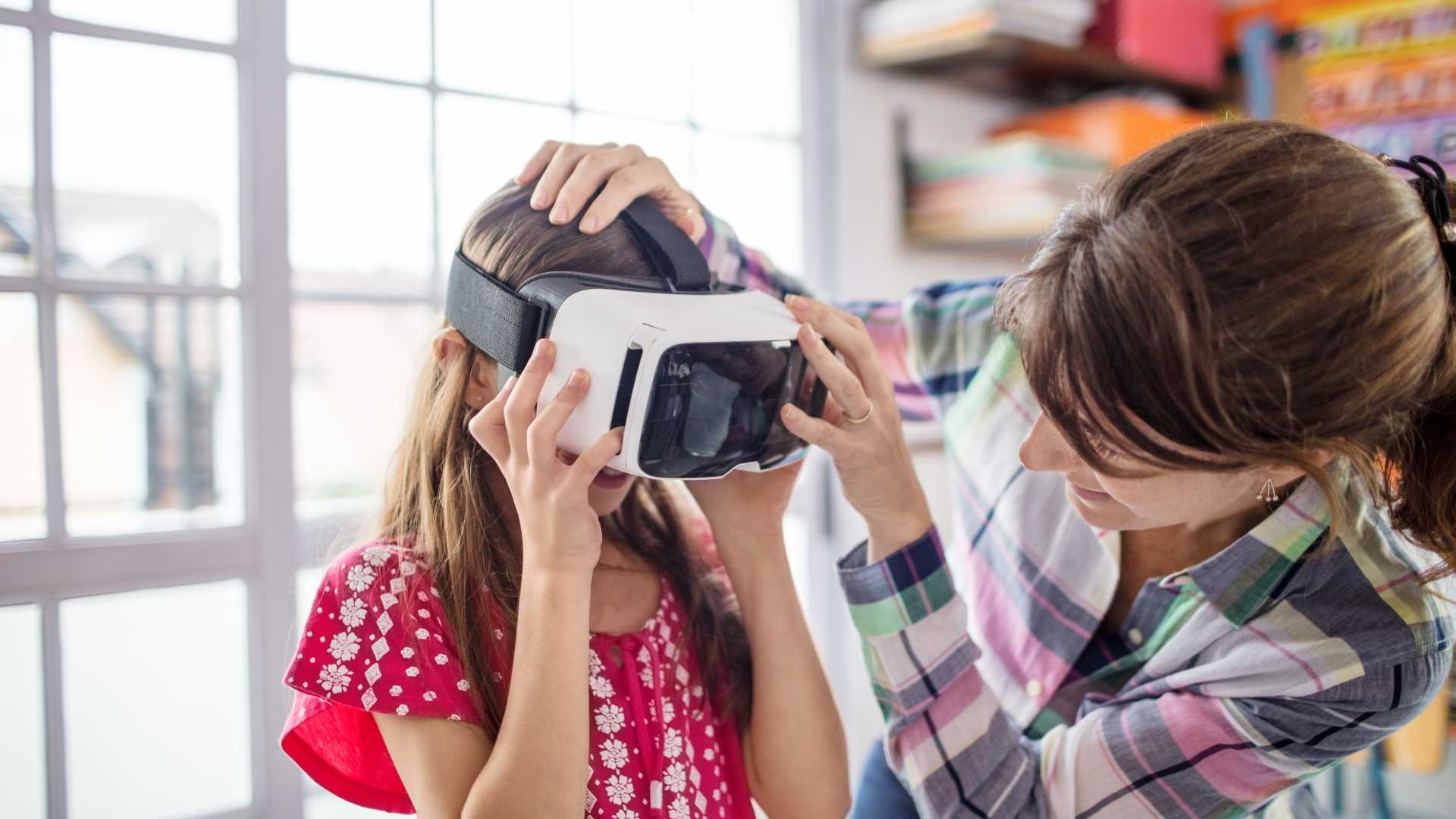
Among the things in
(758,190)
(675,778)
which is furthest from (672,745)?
(758,190)

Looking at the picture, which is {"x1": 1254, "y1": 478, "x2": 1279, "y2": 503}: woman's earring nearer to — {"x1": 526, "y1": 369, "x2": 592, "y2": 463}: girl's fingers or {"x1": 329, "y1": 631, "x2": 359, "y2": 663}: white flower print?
{"x1": 526, "y1": 369, "x2": 592, "y2": 463}: girl's fingers

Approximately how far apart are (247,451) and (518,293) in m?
0.75

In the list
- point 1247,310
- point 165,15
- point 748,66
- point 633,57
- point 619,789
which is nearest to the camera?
point 1247,310

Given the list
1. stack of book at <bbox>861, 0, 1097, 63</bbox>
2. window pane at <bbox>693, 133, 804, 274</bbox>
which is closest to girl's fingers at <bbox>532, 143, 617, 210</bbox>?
window pane at <bbox>693, 133, 804, 274</bbox>

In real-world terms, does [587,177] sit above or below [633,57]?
below

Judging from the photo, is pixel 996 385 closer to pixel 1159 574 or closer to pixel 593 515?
pixel 1159 574

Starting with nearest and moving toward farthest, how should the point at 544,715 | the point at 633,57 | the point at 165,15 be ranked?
the point at 544,715
the point at 165,15
the point at 633,57

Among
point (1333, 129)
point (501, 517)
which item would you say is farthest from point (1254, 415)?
point (1333, 129)

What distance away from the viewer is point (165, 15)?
1.31m

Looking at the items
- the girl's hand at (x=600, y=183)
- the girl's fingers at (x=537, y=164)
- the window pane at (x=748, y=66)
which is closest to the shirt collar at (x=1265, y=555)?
the girl's hand at (x=600, y=183)

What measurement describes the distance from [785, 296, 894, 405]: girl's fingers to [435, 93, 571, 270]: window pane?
81cm

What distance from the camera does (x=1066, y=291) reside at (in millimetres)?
729

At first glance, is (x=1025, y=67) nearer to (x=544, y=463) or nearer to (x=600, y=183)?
(x=600, y=183)

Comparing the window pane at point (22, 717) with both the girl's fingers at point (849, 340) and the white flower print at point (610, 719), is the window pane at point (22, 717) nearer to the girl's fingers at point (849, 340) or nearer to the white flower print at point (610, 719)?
the white flower print at point (610, 719)
